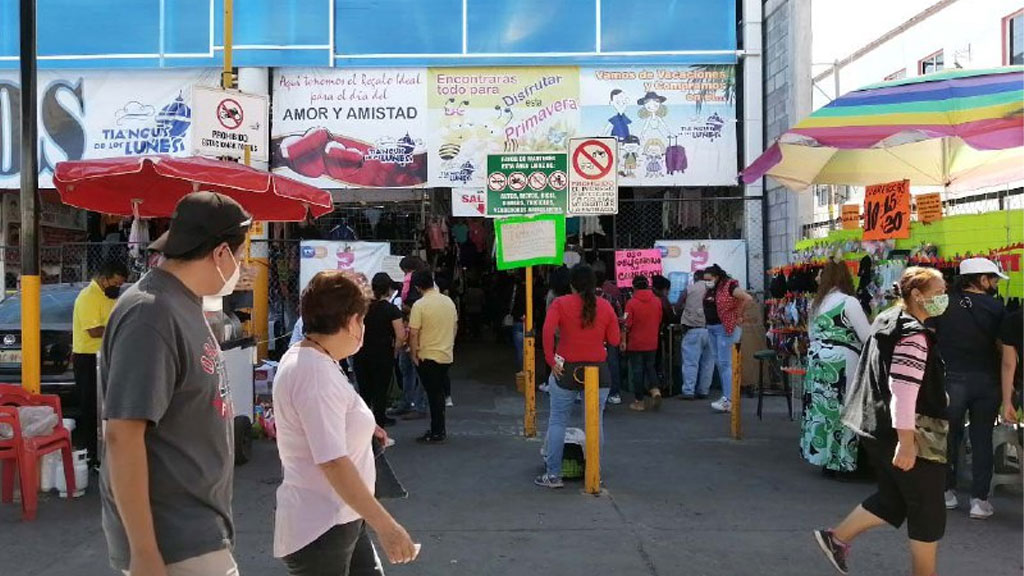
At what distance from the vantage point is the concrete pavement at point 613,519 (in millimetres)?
5207

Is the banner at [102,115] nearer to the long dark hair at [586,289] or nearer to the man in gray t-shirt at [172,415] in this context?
the long dark hair at [586,289]

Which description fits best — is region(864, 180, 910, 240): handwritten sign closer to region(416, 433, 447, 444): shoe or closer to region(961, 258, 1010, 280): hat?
region(961, 258, 1010, 280): hat

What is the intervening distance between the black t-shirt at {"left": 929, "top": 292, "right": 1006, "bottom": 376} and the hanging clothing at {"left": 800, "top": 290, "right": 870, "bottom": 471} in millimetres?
775

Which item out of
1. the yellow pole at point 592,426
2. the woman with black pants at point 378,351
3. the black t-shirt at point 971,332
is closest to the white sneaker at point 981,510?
the black t-shirt at point 971,332

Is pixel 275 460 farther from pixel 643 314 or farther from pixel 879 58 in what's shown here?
pixel 879 58

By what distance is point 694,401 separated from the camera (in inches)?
457

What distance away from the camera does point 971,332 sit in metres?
6.13

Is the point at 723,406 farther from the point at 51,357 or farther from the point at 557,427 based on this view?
the point at 51,357

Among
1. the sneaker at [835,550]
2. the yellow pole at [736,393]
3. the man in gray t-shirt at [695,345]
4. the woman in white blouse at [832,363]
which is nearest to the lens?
the sneaker at [835,550]

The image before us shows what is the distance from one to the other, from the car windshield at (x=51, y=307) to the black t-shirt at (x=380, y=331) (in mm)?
2859

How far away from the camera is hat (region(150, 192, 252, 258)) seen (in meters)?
2.58

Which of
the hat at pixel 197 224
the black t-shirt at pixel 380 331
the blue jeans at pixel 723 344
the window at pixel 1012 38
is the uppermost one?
the window at pixel 1012 38

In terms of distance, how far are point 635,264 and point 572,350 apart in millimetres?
5548

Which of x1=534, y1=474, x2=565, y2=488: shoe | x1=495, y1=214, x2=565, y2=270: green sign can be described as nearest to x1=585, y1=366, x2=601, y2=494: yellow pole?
x1=534, y1=474, x2=565, y2=488: shoe
